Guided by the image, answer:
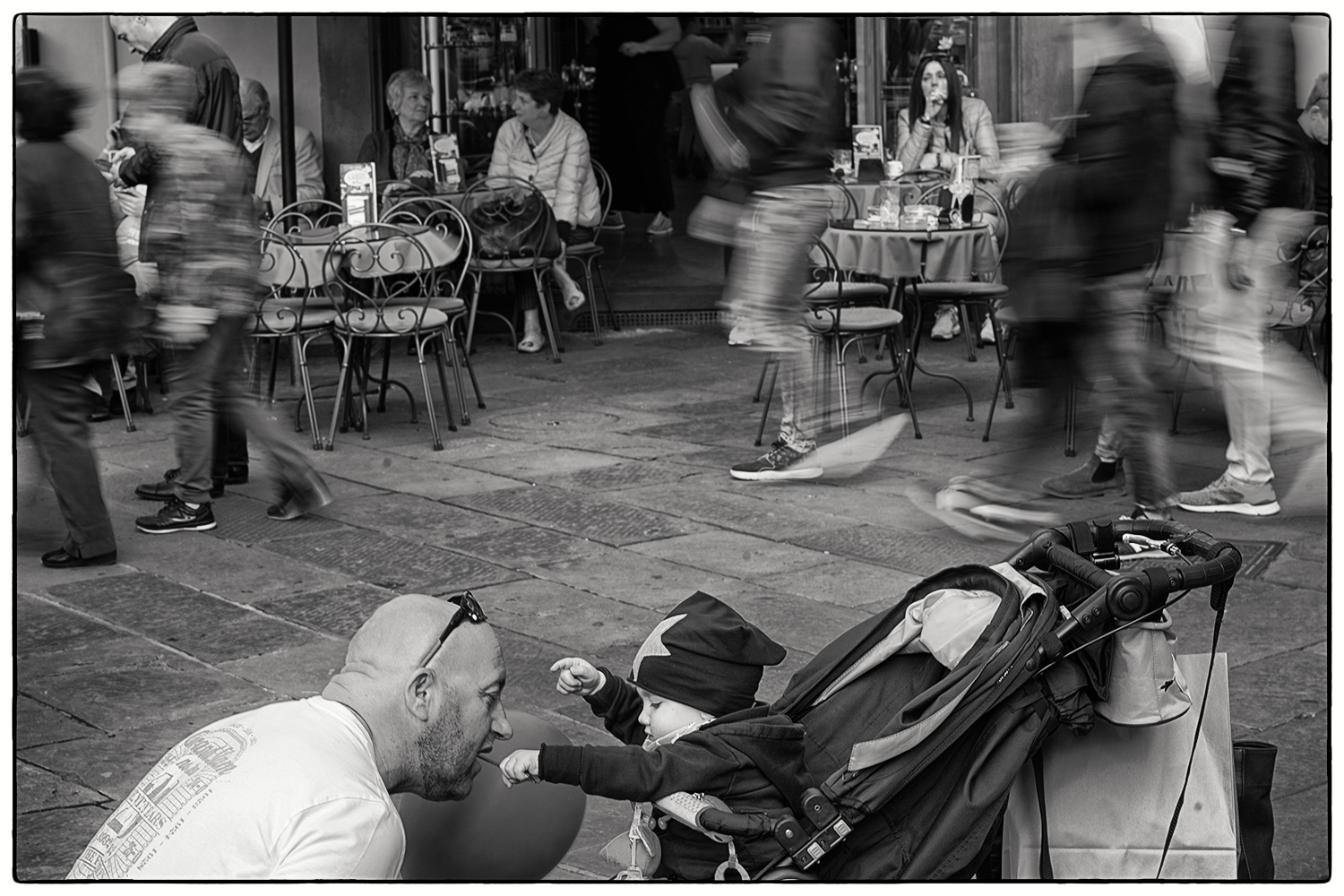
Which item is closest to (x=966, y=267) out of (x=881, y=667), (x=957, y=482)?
(x=957, y=482)

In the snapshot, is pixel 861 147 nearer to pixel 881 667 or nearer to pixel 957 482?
pixel 957 482

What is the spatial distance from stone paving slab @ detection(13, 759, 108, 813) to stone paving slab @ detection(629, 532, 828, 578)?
2.49 meters

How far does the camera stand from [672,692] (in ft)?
9.37

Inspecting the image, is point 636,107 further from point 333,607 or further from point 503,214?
point 333,607

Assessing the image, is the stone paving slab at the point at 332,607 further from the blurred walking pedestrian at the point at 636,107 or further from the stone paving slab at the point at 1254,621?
the blurred walking pedestrian at the point at 636,107

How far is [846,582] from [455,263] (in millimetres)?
5354

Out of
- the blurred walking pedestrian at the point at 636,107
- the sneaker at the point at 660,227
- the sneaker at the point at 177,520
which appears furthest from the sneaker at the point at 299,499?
the blurred walking pedestrian at the point at 636,107

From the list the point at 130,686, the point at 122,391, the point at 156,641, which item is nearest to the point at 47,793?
the point at 130,686

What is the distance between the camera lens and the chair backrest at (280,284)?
7770mm

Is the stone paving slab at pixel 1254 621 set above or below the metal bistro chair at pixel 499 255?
below

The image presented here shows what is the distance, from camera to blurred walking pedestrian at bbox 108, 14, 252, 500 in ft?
22.1

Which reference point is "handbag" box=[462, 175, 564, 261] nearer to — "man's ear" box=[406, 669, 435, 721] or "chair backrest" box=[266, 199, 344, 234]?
"chair backrest" box=[266, 199, 344, 234]

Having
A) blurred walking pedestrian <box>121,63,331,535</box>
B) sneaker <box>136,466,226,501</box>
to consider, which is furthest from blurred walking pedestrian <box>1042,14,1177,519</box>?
sneaker <box>136,466,226,501</box>

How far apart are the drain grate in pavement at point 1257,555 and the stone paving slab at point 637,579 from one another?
176 centimetres
